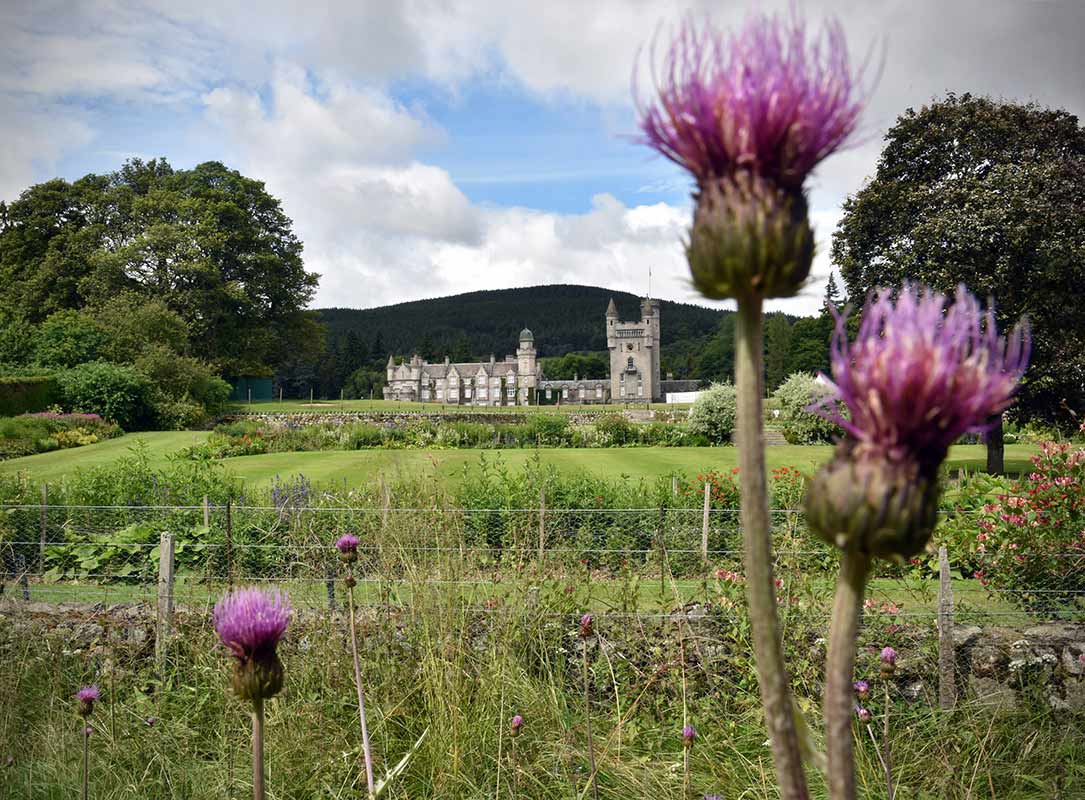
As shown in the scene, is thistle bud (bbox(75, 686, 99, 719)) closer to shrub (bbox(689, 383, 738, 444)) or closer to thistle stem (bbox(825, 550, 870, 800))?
thistle stem (bbox(825, 550, 870, 800))

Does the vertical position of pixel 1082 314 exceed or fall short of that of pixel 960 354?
it exceeds it

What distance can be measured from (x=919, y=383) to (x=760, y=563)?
0.78 ft

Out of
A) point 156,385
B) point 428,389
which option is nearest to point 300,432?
point 156,385

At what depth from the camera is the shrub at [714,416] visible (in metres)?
31.0

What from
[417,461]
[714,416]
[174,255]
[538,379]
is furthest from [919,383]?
[538,379]

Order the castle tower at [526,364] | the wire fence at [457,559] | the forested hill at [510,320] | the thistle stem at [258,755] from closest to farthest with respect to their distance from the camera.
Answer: the thistle stem at [258,755], the wire fence at [457,559], the castle tower at [526,364], the forested hill at [510,320]

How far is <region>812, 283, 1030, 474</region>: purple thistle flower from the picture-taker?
2.65 feet

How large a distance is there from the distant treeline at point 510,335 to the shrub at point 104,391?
59.4 metres

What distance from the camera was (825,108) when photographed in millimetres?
906

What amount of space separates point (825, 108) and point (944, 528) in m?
10.1

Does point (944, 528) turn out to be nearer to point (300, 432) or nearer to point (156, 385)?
point (300, 432)

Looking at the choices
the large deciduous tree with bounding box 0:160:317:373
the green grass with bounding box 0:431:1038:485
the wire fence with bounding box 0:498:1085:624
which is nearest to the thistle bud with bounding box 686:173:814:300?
the wire fence with bounding box 0:498:1085:624

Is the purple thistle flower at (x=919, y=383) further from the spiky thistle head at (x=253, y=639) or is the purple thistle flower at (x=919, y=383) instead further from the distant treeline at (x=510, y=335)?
the distant treeline at (x=510, y=335)

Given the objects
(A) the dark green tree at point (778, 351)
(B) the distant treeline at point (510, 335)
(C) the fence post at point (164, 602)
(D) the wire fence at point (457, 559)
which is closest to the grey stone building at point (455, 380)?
(B) the distant treeline at point (510, 335)
